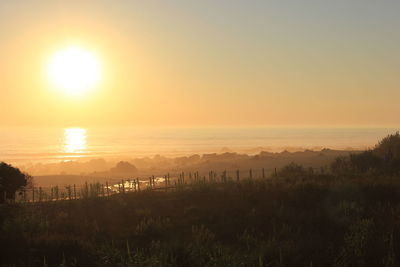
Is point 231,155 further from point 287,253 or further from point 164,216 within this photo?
point 287,253

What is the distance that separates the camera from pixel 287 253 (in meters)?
11.6

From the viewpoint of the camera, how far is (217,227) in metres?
16.5

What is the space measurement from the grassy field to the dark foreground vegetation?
1.4 inches

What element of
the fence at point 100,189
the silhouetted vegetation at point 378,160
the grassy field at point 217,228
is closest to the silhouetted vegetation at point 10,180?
the fence at point 100,189

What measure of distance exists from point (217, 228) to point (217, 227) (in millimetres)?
141

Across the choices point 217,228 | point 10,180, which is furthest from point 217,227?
point 10,180

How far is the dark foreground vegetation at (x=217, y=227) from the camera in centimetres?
1128

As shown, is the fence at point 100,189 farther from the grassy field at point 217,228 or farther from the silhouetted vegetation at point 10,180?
the grassy field at point 217,228

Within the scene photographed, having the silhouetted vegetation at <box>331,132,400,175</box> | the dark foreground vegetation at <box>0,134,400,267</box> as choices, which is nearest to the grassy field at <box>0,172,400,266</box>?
the dark foreground vegetation at <box>0,134,400,267</box>

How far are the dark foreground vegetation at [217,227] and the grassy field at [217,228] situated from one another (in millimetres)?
36

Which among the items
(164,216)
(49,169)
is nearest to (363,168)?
(164,216)

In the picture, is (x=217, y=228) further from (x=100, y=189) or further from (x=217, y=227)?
(x=100, y=189)

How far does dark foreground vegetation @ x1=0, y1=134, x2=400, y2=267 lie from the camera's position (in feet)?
37.0

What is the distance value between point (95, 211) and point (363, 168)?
26.6 meters
